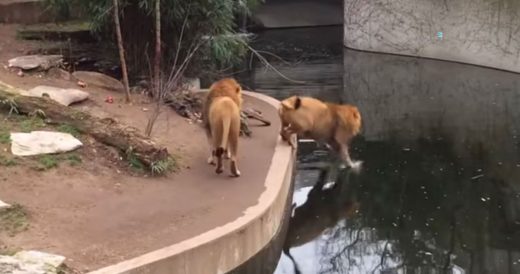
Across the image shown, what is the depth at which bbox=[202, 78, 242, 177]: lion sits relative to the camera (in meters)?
7.04

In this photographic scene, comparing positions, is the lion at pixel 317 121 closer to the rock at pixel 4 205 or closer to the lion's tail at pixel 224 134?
the lion's tail at pixel 224 134

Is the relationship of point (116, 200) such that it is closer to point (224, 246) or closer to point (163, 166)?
point (163, 166)

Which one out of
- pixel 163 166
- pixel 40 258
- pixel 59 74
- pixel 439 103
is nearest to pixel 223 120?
pixel 163 166

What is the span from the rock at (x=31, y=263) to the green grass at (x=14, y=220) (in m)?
0.44

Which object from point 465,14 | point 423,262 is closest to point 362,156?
point 423,262

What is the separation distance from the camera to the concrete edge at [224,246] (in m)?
5.42

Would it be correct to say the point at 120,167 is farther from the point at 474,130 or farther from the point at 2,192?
the point at 474,130

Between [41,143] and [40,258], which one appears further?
[41,143]

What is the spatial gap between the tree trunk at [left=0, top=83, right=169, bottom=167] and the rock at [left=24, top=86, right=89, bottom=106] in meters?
0.79

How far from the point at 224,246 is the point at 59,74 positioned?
16.7 ft

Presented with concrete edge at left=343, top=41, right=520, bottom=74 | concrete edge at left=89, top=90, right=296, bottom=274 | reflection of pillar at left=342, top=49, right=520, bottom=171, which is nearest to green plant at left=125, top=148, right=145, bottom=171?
concrete edge at left=89, top=90, right=296, bottom=274

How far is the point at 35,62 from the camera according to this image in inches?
405

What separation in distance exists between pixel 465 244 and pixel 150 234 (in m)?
2.88

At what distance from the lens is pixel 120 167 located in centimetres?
720
